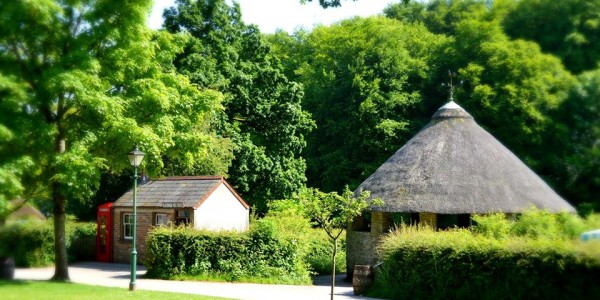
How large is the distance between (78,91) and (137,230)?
468 inches

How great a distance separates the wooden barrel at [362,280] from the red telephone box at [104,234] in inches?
583

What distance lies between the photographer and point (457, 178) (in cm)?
2634

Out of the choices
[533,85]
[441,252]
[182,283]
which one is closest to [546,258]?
[441,252]

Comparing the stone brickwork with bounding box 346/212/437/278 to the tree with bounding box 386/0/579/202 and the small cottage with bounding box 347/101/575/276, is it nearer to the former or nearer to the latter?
the small cottage with bounding box 347/101/575/276

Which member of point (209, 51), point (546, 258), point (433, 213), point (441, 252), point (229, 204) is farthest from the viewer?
point (209, 51)

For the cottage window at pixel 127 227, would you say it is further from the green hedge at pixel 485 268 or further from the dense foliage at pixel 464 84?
the dense foliage at pixel 464 84

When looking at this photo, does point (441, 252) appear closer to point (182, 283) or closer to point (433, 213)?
point (433, 213)

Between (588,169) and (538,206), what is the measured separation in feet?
35.3

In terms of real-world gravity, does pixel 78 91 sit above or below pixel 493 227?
above

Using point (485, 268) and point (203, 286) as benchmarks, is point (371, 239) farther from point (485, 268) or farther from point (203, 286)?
point (485, 268)

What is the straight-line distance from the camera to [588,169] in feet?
115

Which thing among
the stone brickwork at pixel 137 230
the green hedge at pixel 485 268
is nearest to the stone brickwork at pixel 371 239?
the green hedge at pixel 485 268

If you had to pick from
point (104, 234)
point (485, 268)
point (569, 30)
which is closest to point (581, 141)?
point (569, 30)

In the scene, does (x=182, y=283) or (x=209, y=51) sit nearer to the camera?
(x=182, y=283)
